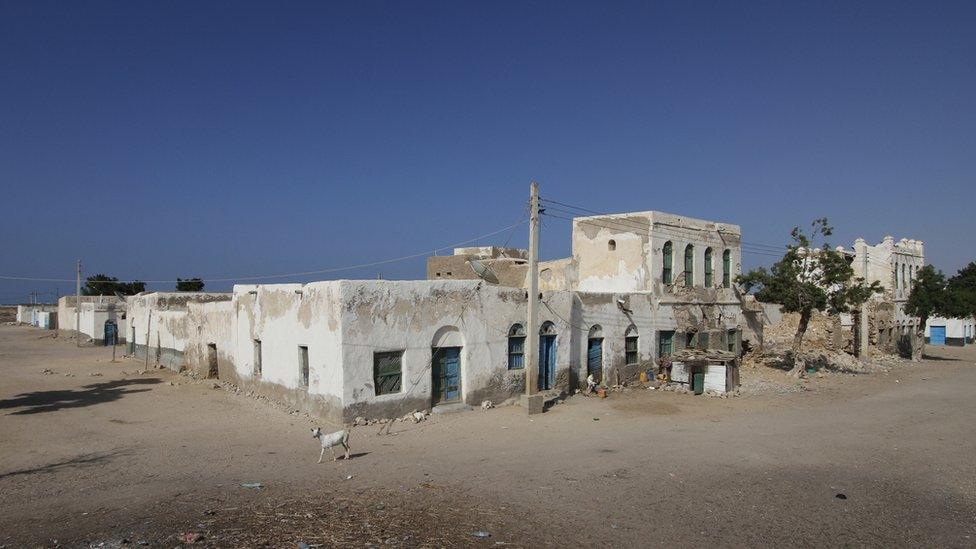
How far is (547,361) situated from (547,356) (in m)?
0.18

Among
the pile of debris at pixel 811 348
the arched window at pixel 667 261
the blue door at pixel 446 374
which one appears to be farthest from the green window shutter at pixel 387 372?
the pile of debris at pixel 811 348

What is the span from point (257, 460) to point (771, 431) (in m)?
13.0

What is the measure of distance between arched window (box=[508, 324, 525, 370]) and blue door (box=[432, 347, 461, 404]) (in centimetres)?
207

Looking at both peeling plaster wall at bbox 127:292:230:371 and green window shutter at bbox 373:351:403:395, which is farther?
peeling plaster wall at bbox 127:292:230:371

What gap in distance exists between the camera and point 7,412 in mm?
18172

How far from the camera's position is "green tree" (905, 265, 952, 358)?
35.5m

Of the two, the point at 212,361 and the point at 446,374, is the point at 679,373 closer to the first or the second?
the point at 446,374

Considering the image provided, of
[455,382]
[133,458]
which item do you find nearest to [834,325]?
[455,382]

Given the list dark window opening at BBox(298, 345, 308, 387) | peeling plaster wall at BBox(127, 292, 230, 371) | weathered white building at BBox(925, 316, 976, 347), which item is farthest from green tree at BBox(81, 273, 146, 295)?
weathered white building at BBox(925, 316, 976, 347)

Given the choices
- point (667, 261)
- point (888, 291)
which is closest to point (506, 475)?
point (667, 261)

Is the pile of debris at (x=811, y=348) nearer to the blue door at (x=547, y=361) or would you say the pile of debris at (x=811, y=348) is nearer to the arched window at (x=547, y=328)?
the blue door at (x=547, y=361)

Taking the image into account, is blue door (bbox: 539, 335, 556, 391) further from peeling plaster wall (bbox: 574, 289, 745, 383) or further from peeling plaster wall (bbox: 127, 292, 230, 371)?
peeling plaster wall (bbox: 127, 292, 230, 371)

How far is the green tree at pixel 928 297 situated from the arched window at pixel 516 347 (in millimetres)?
30108

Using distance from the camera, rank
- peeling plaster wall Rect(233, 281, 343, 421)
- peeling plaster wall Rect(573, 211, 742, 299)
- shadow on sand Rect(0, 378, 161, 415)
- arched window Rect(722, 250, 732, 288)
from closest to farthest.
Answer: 1. peeling plaster wall Rect(233, 281, 343, 421)
2. shadow on sand Rect(0, 378, 161, 415)
3. peeling plaster wall Rect(573, 211, 742, 299)
4. arched window Rect(722, 250, 732, 288)
